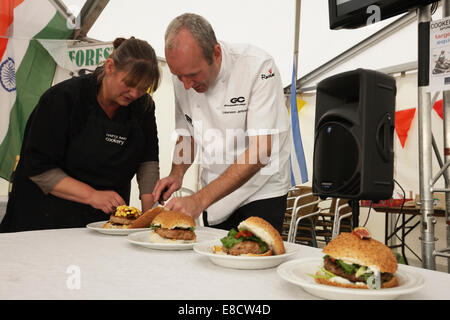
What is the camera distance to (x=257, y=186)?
1.90 m

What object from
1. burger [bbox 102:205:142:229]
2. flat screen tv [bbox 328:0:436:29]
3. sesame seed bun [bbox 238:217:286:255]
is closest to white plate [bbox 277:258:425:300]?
sesame seed bun [bbox 238:217:286:255]

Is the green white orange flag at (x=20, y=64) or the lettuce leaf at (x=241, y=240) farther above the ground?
the green white orange flag at (x=20, y=64)

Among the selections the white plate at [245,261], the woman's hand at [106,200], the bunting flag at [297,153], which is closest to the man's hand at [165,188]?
the woman's hand at [106,200]

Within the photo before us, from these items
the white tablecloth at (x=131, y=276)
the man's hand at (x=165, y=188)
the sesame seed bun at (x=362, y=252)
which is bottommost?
the white tablecloth at (x=131, y=276)

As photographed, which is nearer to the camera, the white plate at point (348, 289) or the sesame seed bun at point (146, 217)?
the white plate at point (348, 289)

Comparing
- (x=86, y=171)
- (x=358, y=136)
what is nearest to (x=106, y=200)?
(x=86, y=171)

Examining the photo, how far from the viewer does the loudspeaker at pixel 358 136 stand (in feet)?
5.55

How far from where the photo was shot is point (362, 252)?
2.56 feet

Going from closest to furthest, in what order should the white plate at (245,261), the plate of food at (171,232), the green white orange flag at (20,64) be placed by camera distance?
the white plate at (245,261), the plate of food at (171,232), the green white orange flag at (20,64)

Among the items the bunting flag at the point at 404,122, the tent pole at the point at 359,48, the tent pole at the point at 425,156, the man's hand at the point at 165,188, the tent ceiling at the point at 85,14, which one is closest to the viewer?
the man's hand at the point at 165,188

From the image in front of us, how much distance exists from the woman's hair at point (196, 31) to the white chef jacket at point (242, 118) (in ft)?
0.68

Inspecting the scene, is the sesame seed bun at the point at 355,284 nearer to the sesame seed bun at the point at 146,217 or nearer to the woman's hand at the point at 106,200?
the sesame seed bun at the point at 146,217

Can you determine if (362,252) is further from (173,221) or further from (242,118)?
(242,118)

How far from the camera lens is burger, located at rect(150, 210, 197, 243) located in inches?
49.8
